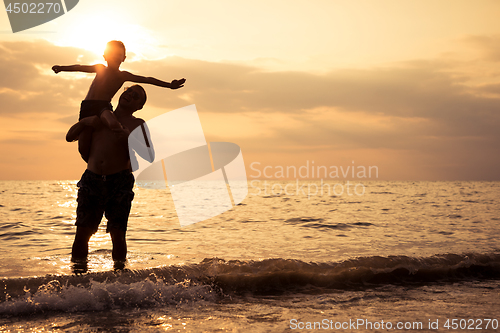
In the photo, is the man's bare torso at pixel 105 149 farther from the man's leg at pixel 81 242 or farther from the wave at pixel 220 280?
the wave at pixel 220 280

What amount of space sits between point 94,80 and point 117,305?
7.76ft

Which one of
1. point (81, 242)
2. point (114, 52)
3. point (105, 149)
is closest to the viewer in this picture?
point (114, 52)

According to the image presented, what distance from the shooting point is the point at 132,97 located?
13.5 ft

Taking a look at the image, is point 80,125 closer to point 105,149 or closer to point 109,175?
point 105,149

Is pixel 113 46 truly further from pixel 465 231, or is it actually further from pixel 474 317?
pixel 465 231

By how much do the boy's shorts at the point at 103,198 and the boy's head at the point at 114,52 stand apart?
122 cm

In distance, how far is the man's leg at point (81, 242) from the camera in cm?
416

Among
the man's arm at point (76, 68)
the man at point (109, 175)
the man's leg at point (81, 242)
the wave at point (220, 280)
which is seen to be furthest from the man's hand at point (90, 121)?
the wave at point (220, 280)

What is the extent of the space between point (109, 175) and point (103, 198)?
0.90 ft

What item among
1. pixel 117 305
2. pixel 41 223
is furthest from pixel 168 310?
pixel 41 223

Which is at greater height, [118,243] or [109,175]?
[109,175]

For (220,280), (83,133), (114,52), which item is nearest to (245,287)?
(220,280)

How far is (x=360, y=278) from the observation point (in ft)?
15.5

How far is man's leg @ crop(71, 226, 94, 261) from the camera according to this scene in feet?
13.6
